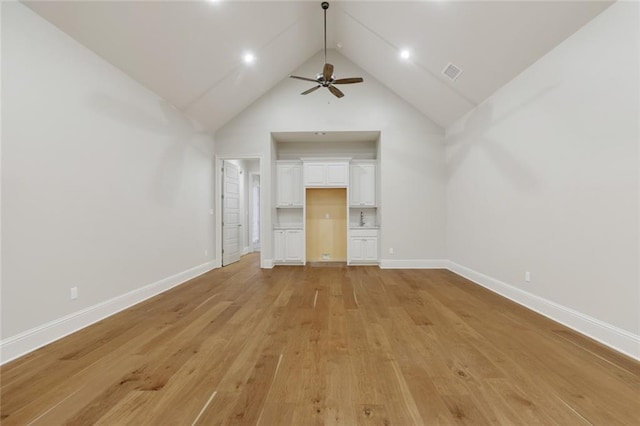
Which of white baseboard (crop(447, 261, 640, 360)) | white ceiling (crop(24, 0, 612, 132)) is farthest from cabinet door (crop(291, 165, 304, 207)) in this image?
white baseboard (crop(447, 261, 640, 360))

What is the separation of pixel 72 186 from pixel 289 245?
4.06 m

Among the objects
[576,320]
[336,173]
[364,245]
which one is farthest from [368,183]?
[576,320]

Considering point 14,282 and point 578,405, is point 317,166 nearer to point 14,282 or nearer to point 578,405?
point 14,282

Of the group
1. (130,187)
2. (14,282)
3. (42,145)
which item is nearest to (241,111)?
(130,187)

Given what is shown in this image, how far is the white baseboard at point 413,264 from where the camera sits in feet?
18.9

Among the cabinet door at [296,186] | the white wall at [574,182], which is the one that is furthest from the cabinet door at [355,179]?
the white wall at [574,182]

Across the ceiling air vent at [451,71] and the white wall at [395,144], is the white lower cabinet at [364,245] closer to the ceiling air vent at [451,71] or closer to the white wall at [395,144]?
the white wall at [395,144]

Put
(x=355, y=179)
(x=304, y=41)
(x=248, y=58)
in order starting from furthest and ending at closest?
(x=355, y=179) → (x=304, y=41) → (x=248, y=58)

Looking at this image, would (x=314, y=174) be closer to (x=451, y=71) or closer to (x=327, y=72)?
(x=327, y=72)

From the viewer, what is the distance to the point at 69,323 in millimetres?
2662

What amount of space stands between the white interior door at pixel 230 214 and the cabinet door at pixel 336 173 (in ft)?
7.68

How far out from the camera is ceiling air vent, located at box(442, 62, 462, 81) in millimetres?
4156

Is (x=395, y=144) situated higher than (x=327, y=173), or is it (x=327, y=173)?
(x=395, y=144)

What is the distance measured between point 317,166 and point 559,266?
4.54 m
